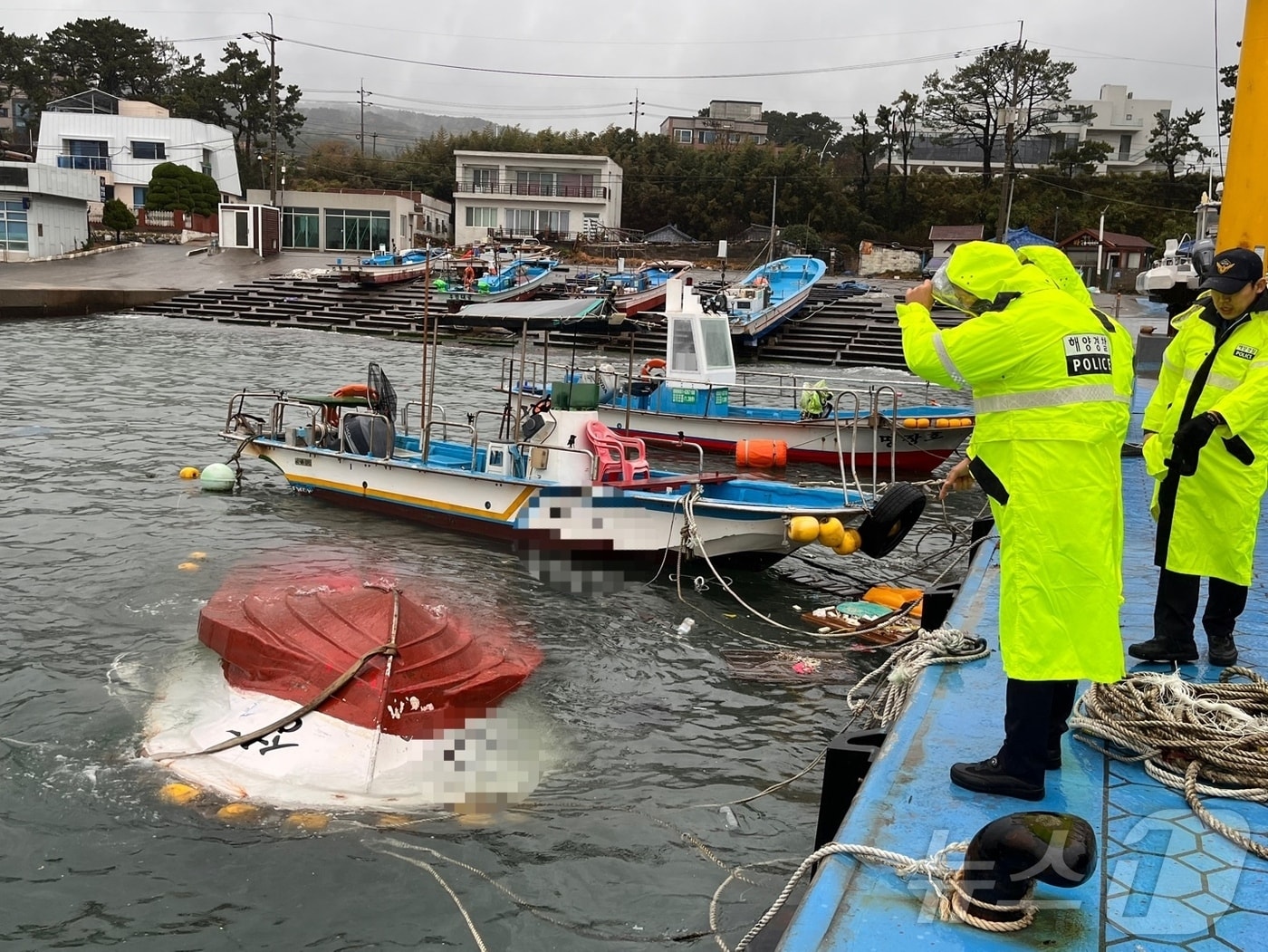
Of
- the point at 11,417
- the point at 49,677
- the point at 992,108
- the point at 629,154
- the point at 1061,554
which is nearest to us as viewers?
the point at 1061,554

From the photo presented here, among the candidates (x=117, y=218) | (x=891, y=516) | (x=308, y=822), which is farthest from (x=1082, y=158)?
(x=308, y=822)

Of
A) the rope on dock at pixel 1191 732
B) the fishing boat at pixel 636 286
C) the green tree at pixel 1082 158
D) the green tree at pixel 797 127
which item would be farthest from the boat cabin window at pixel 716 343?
the green tree at pixel 797 127

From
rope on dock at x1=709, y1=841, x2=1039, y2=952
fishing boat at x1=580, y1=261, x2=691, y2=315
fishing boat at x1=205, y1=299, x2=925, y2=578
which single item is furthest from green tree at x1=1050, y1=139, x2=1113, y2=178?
rope on dock at x1=709, y1=841, x2=1039, y2=952

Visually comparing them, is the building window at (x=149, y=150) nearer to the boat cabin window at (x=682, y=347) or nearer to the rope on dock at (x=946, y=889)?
the boat cabin window at (x=682, y=347)

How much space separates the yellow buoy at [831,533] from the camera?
9578 mm

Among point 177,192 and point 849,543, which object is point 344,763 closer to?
point 849,543

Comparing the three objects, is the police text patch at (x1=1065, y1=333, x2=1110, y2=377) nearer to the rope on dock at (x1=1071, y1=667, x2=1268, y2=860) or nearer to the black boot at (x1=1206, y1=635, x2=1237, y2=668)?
the rope on dock at (x1=1071, y1=667, x2=1268, y2=860)

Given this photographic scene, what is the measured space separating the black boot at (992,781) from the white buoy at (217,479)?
12.2 m

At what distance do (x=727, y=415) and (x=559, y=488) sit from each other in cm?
853

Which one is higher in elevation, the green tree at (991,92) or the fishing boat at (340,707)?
the green tree at (991,92)

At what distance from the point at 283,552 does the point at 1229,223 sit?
32.3 ft

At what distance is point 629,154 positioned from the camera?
227 feet

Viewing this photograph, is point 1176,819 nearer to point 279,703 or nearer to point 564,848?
point 564,848

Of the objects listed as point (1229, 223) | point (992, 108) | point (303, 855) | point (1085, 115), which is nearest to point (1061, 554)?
point (303, 855)
